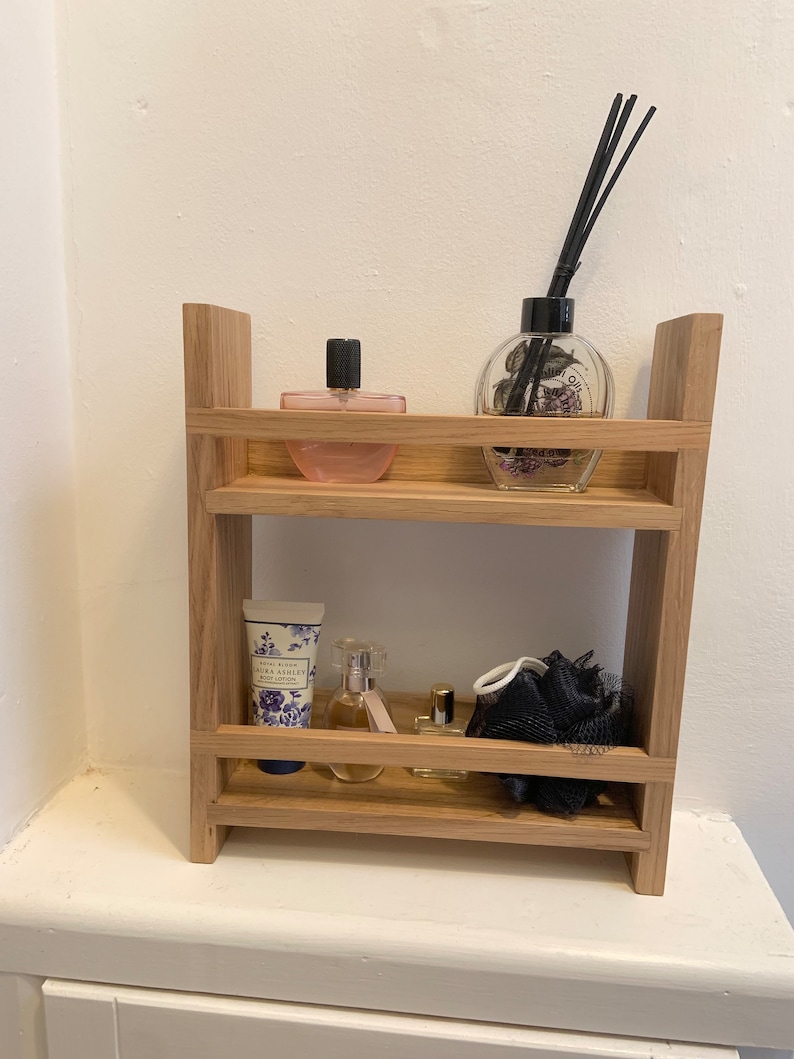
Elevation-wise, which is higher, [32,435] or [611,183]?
[611,183]

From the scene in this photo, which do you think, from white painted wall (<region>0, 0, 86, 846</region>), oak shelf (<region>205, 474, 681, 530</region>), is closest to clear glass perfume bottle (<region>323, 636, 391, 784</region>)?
oak shelf (<region>205, 474, 681, 530</region>)

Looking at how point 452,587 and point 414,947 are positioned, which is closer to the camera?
point 414,947

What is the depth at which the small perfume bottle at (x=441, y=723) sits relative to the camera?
527mm

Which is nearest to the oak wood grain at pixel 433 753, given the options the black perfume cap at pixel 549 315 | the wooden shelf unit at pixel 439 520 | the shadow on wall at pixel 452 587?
the wooden shelf unit at pixel 439 520

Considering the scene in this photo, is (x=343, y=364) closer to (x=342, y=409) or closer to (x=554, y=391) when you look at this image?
(x=342, y=409)

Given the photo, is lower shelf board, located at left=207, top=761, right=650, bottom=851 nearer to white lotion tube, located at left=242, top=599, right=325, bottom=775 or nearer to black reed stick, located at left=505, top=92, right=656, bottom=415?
white lotion tube, located at left=242, top=599, right=325, bottom=775

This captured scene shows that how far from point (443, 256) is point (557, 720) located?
1.07ft

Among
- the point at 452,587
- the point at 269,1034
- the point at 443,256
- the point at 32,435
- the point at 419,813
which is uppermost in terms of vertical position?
the point at 443,256

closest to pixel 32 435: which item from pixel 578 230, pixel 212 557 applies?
pixel 212 557

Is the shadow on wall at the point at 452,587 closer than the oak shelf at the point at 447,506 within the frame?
No

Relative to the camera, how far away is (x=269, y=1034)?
45 cm

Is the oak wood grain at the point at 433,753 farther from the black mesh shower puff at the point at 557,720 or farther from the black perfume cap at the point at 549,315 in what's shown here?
the black perfume cap at the point at 549,315

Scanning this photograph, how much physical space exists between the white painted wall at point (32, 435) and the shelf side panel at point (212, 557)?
5.5 inches

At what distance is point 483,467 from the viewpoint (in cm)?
53
